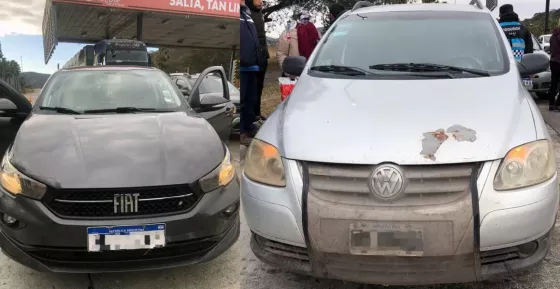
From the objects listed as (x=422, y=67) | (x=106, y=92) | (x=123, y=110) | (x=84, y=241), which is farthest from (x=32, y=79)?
(x=422, y=67)

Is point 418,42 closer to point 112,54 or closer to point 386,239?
point 386,239

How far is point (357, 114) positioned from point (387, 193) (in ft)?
1.84

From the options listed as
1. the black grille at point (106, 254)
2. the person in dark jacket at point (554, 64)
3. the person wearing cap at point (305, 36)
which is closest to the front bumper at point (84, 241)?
the black grille at point (106, 254)

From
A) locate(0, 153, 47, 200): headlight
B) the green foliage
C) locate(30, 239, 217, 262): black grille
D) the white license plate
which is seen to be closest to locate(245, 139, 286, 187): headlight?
locate(30, 239, 217, 262): black grille

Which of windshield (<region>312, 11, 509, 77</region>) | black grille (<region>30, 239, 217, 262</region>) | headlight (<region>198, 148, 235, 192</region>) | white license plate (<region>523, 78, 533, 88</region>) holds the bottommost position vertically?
black grille (<region>30, 239, 217, 262</region>)

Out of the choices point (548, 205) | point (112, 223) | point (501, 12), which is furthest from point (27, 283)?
point (501, 12)

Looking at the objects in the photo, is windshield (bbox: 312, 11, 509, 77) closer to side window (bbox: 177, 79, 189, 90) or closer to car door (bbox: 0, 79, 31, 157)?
side window (bbox: 177, 79, 189, 90)

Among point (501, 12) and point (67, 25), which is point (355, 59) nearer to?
point (67, 25)

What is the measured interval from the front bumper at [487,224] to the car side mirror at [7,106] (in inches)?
86.4

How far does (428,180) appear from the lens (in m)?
2.26

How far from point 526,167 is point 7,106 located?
3432mm

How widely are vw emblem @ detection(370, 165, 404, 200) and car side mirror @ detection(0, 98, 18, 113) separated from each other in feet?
9.19

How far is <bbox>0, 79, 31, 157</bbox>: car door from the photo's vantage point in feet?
12.0

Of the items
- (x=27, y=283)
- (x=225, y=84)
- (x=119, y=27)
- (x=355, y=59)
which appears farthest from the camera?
(x=225, y=84)
